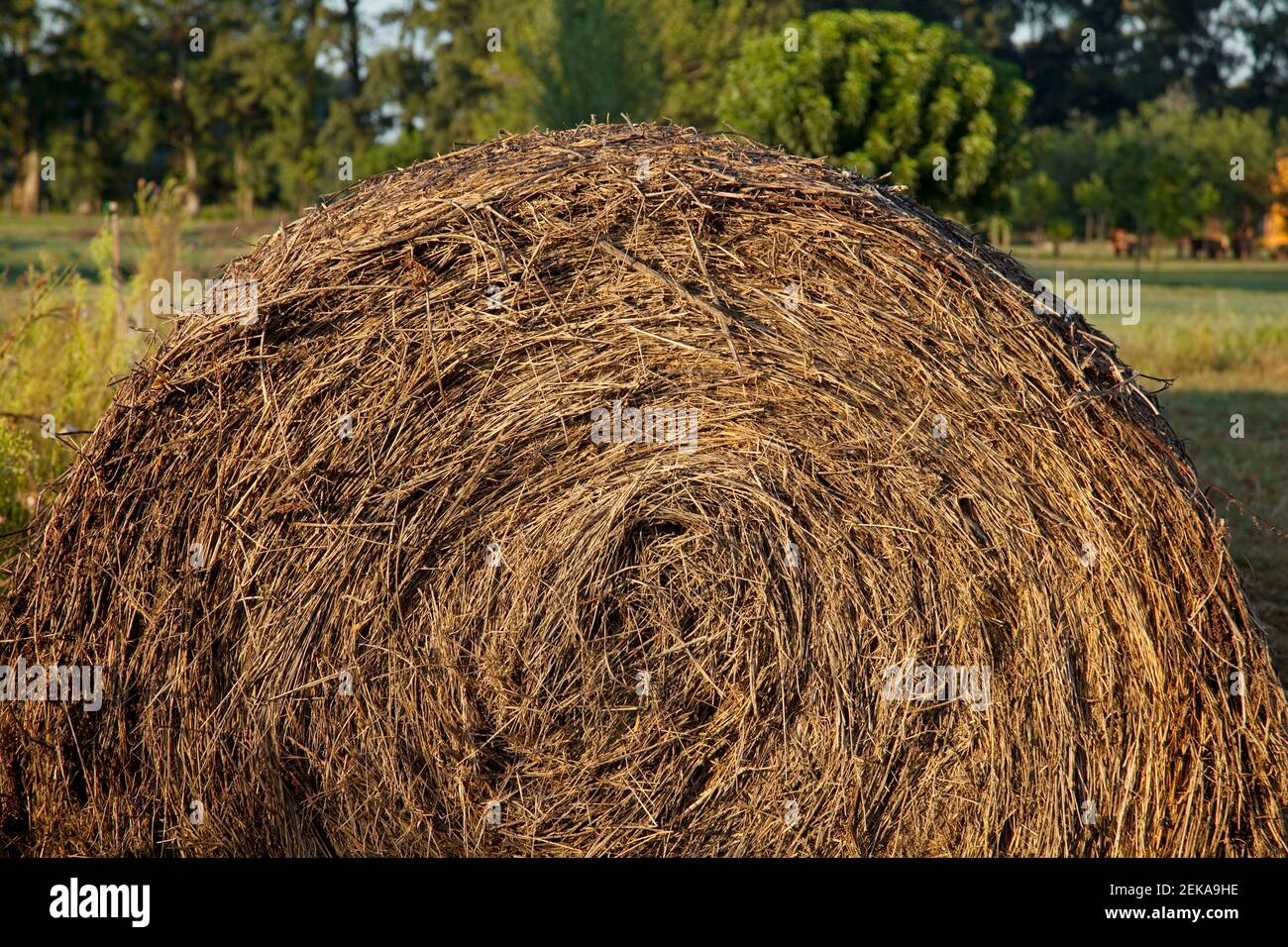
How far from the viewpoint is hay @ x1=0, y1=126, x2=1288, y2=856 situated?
3477 mm

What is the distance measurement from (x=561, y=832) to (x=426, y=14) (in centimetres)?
5152

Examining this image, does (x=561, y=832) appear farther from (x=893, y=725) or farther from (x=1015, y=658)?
(x=1015, y=658)

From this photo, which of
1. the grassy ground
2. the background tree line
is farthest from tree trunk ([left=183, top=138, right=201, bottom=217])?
the grassy ground

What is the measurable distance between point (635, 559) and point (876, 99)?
14.7m

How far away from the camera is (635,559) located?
382 centimetres

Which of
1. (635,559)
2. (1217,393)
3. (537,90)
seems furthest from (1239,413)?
(537,90)

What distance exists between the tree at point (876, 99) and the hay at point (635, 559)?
42.3 feet

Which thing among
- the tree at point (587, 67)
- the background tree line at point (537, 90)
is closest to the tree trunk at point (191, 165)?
the background tree line at point (537, 90)

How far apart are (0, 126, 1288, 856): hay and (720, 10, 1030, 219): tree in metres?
12.9

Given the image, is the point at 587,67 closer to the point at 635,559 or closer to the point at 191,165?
the point at 635,559

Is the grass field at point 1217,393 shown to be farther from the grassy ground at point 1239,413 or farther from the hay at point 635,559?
the hay at point 635,559
